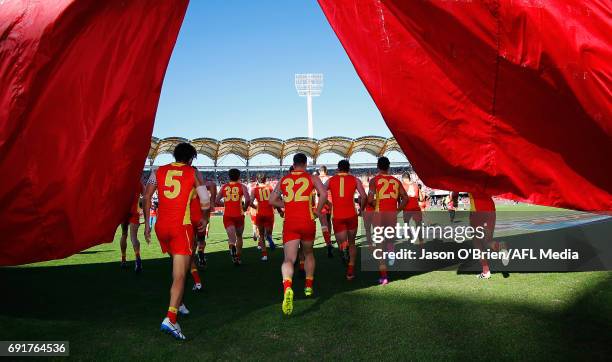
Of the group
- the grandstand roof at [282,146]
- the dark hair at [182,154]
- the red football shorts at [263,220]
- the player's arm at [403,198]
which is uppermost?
the grandstand roof at [282,146]

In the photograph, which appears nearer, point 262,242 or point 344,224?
point 344,224

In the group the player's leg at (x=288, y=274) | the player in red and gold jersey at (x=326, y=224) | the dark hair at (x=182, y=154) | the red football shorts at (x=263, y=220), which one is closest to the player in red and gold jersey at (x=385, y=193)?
the player in red and gold jersey at (x=326, y=224)

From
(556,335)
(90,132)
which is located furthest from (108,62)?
(556,335)

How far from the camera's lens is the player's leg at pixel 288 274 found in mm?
5797

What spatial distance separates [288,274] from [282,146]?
37.3 meters

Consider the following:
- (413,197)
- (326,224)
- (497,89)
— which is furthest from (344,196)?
(497,89)

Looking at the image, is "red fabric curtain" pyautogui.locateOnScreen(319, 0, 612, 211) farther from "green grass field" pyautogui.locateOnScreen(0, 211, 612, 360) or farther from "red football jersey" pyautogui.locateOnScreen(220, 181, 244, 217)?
"red football jersey" pyautogui.locateOnScreen(220, 181, 244, 217)

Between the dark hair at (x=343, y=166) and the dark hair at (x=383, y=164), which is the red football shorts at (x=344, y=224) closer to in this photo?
the dark hair at (x=343, y=166)

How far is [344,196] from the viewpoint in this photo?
8.77 metres

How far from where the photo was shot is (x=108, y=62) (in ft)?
16.4

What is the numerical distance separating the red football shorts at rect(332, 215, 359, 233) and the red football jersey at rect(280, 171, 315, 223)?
204 cm

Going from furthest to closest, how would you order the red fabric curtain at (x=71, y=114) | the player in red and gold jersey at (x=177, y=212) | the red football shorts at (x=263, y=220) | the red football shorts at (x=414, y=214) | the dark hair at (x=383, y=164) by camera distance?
1. the red football shorts at (x=414, y=214)
2. the red football shorts at (x=263, y=220)
3. the dark hair at (x=383, y=164)
4. the player in red and gold jersey at (x=177, y=212)
5. the red fabric curtain at (x=71, y=114)

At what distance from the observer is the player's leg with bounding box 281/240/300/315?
580 centimetres

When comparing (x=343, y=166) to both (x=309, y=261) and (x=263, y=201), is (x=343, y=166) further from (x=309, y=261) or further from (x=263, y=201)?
(x=263, y=201)
